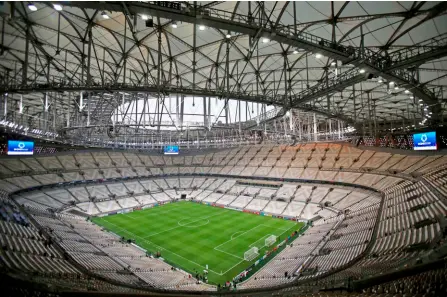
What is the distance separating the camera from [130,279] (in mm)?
19156

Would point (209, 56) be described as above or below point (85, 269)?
above

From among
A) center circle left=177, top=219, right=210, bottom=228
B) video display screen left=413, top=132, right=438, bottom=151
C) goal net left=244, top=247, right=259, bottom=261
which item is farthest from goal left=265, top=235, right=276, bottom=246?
video display screen left=413, top=132, right=438, bottom=151

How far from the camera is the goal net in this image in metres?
26.3

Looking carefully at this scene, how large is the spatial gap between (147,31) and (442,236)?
84.5ft

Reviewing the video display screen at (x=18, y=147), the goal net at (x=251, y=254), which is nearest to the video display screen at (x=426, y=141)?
the goal net at (x=251, y=254)

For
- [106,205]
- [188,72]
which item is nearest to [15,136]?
[106,205]

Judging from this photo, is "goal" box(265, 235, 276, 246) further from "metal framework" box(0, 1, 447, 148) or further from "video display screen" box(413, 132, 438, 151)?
"video display screen" box(413, 132, 438, 151)

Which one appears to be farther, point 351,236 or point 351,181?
point 351,181

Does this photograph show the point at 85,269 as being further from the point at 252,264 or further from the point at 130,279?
the point at 252,264

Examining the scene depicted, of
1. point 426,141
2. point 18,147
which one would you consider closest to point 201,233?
point 18,147

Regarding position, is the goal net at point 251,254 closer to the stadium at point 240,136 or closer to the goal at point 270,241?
the stadium at point 240,136

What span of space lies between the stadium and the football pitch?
0.26m

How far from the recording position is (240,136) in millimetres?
30812

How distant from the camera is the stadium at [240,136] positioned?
13562mm
